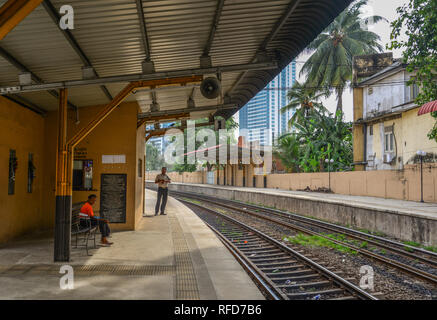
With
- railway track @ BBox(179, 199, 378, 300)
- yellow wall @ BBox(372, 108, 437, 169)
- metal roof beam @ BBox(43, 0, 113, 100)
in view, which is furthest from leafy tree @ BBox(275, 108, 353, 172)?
metal roof beam @ BBox(43, 0, 113, 100)

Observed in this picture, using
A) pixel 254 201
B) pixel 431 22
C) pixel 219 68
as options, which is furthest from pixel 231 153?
pixel 219 68

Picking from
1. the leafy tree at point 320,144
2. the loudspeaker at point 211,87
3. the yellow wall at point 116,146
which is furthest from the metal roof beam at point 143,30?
the leafy tree at point 320,144

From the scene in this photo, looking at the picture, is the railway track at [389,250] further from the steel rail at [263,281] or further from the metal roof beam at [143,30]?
the metal roof beam at [143,30]

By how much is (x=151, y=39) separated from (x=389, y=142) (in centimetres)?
1982

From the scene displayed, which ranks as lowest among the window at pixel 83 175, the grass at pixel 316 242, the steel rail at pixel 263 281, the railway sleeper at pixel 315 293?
the grass at pixel 316 242

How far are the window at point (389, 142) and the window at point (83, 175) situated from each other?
1837 cm

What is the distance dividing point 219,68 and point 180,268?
355 cm

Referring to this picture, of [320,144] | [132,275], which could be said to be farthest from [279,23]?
[320,144]

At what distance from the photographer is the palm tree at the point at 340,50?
34.3 meters

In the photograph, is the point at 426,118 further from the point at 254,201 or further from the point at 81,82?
the point at 81,82

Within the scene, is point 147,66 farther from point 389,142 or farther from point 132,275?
point 389,142

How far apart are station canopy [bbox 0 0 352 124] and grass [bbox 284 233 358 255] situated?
14.8ft

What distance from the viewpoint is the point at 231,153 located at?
34.8 m

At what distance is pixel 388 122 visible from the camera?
72.2 feet
